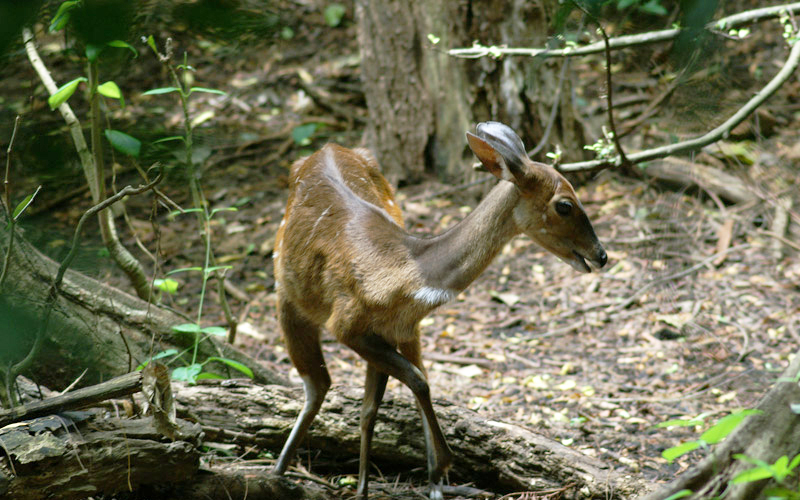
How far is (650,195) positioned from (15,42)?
7223 mm

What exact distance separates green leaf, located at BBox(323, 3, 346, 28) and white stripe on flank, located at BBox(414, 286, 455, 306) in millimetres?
7510

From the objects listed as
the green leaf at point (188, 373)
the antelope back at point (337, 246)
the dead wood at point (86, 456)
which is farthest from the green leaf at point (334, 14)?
the dead wood at point (86, 456)

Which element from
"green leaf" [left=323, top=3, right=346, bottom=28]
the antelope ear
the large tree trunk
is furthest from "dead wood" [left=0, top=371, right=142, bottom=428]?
"green leaf" [left=323, top=3, right=346, bottom=28]

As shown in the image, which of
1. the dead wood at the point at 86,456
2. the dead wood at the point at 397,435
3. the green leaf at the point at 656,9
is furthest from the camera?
the dead wood at the point at 397,435

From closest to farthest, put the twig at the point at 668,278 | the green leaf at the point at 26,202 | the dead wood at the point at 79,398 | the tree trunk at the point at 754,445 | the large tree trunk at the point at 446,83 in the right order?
the green leaf at the point at 26,202, the tree trunk at the point at 754,445, the dead wood at the point at 79,398, the twig at the point at 668,278, the large tree trunk at the point at 446,83

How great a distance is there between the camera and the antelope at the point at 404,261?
12.7ft

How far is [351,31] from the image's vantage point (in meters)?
11.1

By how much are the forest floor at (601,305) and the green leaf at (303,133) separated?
0.04 meters

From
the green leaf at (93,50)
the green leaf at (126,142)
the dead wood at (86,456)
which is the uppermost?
the green leaf at (93,50)

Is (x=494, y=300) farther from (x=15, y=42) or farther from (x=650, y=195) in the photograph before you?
(x=15, y=42)

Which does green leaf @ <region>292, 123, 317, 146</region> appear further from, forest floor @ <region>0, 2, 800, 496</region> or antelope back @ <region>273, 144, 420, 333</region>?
antelope back @ <region>273, 144, 420, 333</region>

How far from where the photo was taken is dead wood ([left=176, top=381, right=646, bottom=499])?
3.99 metres

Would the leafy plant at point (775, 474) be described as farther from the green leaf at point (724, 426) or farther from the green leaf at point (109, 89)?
the green leaf at point (109, 89)

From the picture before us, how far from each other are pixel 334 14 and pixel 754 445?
9.29 metres
